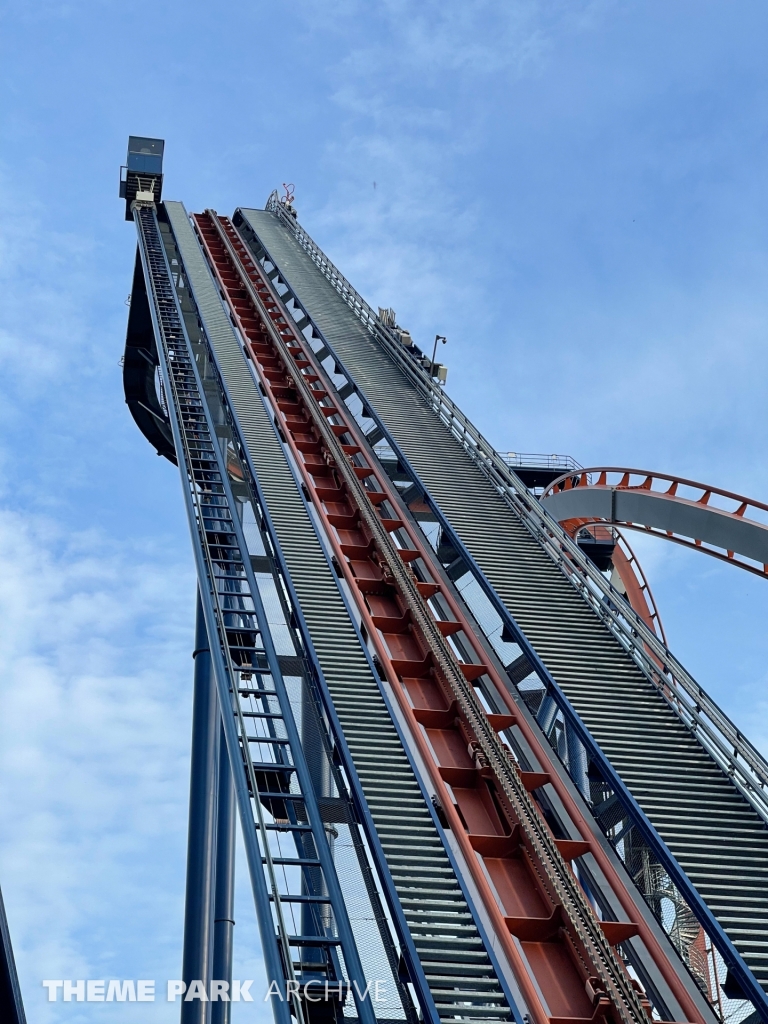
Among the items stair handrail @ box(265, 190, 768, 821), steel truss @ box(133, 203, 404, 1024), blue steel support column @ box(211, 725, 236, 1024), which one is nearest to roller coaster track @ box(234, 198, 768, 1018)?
stair handrail @ box(265, 190, 768, 821)

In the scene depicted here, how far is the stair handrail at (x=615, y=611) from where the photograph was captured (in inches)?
369

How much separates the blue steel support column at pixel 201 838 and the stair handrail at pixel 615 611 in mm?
4119

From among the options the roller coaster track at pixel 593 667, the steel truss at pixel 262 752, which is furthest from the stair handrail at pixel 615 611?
the steel truss at pixel 262 752

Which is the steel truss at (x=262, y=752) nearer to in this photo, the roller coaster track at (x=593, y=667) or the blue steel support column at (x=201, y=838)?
the blue steel support column at (x=201, y=838)

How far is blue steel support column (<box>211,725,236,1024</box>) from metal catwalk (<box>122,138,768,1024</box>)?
0.11 ft

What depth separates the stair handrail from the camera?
9367mm

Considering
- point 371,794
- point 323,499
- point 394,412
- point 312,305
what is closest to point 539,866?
point 371,794

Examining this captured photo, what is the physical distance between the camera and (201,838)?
12.0 m

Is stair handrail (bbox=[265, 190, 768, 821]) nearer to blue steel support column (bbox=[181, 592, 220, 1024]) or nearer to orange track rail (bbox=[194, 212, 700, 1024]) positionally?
orange track rail (bbox=[194, 212, 700, 1024])

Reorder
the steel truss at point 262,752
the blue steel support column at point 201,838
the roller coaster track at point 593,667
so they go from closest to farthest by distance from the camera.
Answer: the steel truss at point 262,752
the roller coaster track at point 593,667
the blue steel support column at point 201,838

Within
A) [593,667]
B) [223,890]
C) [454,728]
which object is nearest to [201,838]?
[223,890]

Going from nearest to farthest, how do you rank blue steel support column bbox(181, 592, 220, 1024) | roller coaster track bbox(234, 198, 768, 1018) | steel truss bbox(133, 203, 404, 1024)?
steel truss bbox(133, 203, 404, 1024) → roller coaster track bbox(234, 198, 768, 1018) → blue steel support column bbox(181, 592, 220, 1024)

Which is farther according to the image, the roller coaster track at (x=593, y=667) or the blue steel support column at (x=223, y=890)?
the blue steel support column at (x=223, y=890)

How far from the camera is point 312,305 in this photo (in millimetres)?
20500
